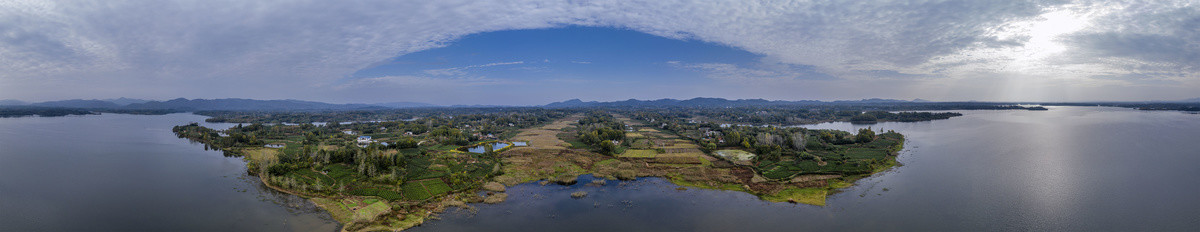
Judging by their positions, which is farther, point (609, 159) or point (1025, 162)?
point (609, 159)

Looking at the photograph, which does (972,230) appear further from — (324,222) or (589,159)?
(324,222)

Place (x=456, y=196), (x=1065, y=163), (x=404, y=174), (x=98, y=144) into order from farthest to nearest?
(x=98, y=144) → (x=1065, y=163) → (x=404, y=174) → (x=456, y=196)

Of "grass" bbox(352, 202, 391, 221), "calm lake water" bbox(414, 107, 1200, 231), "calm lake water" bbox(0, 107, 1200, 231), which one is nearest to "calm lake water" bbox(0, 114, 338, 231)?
"calm lake water" bbox(0, 107, 1200, 231)

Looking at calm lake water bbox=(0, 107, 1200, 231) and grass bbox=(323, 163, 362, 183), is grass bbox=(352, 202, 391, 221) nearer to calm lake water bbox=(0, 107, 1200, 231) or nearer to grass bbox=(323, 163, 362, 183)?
calm lake water bbox=(0, 107, 1200, 231)

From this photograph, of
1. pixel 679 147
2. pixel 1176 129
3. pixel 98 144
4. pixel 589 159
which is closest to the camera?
pixel 589 159

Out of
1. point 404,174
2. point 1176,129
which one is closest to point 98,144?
point 404,174

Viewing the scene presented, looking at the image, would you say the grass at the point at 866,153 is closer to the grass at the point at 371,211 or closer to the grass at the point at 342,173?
the grass at the point at 371,211
